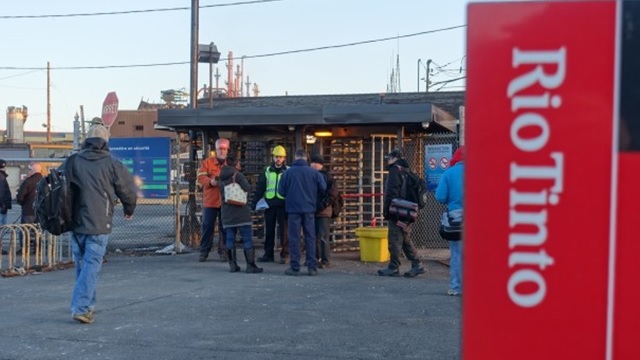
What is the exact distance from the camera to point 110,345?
6.92 metres

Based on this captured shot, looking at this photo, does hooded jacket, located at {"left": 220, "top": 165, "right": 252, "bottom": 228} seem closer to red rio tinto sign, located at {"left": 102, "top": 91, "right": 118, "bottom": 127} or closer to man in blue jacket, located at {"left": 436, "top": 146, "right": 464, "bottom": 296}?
man in blue jacket, located at {"left": 436, "top": 146, "right": 464, "bottom": 296}

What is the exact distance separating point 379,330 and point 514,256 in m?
5.33

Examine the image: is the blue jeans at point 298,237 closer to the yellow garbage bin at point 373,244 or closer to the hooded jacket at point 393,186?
the hooded jacket at point 393,186

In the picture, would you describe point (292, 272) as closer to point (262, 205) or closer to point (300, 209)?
point (300, 209)

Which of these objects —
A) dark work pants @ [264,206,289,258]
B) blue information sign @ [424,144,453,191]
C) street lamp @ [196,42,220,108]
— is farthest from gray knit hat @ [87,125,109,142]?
street lamp @ [196,42,220,108]

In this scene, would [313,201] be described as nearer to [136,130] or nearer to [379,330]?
[379,330]

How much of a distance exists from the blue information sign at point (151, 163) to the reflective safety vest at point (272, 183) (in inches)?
96.5

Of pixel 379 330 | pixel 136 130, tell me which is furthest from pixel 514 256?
pixel 136 130

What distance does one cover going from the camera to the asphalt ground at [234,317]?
671 centimetres

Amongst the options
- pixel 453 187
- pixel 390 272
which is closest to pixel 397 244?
pixel 390 272

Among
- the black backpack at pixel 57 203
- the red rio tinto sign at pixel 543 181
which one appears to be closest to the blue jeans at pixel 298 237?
the black backpack at pixel 57 203

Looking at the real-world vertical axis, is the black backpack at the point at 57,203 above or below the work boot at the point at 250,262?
above

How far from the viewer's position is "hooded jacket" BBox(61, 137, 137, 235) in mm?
7777

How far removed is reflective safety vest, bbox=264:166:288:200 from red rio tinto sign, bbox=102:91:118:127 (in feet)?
12.0
